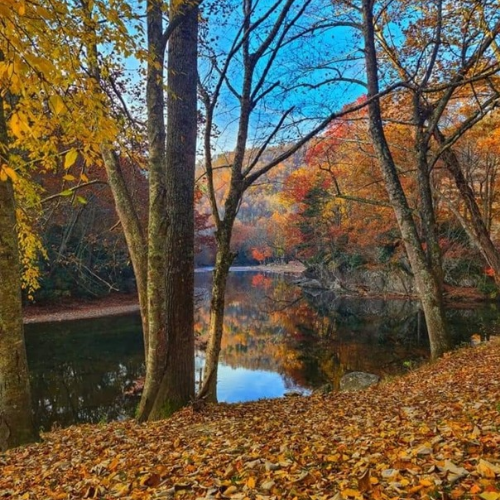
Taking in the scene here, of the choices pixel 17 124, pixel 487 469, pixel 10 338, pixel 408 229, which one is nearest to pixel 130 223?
pixel 10 338

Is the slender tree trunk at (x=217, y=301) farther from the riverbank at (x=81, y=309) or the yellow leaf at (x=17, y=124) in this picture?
the riverbank at (x=81, y=309)

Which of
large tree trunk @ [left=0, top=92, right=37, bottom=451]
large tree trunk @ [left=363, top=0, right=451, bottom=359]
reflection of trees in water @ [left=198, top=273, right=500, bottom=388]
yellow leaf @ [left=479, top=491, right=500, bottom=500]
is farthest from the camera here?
reflection of trees in water @ [left=198, top=273, right=500, bottom=388]

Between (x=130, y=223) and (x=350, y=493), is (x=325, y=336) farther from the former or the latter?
(x=350, y=493)

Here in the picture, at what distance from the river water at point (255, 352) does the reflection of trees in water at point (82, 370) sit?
1.1 inches

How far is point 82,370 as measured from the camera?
1219cm

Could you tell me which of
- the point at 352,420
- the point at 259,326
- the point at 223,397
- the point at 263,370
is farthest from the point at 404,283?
the point at 352,420

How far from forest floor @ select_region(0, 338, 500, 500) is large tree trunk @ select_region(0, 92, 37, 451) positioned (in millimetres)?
349

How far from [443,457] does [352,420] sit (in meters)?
1.88

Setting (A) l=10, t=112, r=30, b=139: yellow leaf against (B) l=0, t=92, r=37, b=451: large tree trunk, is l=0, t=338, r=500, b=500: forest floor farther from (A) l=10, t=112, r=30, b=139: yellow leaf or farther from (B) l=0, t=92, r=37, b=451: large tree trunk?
(A) l=10, t=112, r=30, b=139: yellow leaf

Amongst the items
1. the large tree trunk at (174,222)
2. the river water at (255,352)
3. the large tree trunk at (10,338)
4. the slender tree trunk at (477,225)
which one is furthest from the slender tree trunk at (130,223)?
the slender tree trunk at (477,225)

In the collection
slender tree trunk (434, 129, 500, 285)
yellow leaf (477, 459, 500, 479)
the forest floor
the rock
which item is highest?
slender tree trunk (434, 129, 500, 285)

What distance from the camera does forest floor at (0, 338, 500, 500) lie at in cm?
230

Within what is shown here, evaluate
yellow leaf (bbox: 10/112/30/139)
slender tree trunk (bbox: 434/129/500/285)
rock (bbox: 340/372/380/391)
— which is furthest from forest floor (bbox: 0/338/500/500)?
slender tree trunk (bbox: 434/129/500/285)

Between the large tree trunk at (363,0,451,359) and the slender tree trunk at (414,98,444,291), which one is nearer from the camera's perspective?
the large tree trunk at (363,0,451,359)
